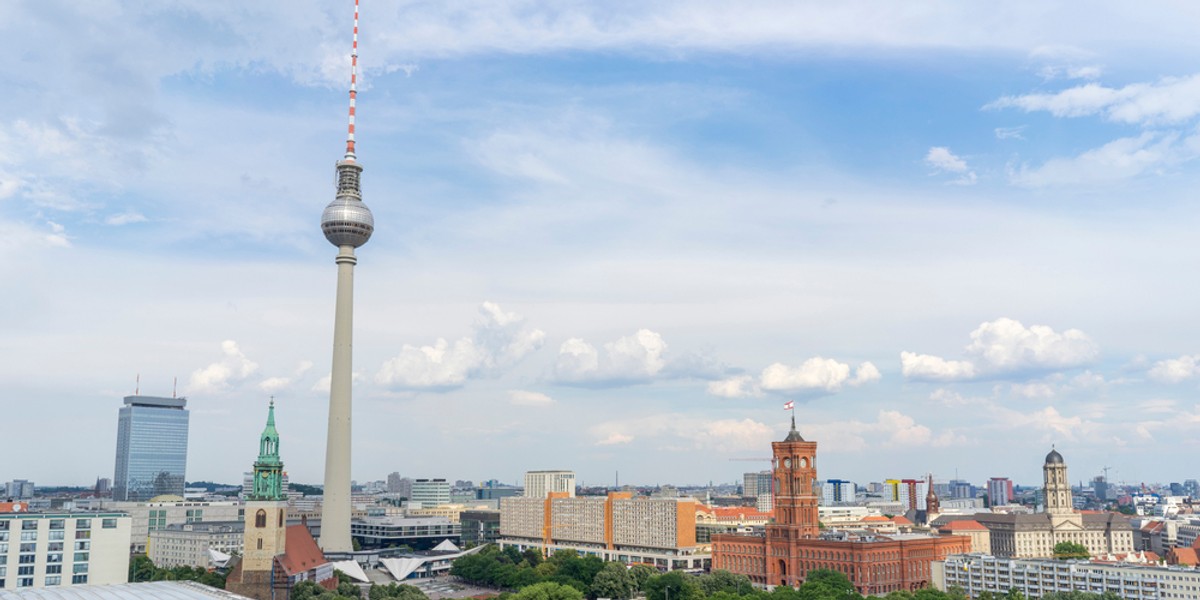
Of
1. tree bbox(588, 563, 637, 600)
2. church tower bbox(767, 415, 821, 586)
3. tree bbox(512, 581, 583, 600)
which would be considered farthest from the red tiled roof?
church tower bbox(767, 415, 821, 586)

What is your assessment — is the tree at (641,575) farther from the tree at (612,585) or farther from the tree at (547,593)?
the tree at (547,593)

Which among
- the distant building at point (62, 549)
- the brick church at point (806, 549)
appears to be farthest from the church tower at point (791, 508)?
the distant building at point (62, 549)

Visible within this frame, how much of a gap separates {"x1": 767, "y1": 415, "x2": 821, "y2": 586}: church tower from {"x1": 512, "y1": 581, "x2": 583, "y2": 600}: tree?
64.1 meters

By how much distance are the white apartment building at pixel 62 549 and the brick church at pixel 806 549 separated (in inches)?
4185

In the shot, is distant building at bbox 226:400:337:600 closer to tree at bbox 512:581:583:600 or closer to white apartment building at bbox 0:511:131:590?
white apartment building at bbox 0:511:131:590

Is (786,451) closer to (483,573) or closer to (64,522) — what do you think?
(483,573)

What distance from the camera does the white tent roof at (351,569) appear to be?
563 ft

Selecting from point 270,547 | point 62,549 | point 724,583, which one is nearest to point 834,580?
point 724,583

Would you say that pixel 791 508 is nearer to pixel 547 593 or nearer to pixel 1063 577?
pixel 1063 577

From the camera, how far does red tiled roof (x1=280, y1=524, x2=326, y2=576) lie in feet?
446

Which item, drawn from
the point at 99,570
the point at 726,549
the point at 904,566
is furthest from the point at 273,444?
the point at 904,566

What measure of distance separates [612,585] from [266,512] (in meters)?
57.3

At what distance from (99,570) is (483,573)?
275 feet

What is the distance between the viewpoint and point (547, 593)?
134 meters
